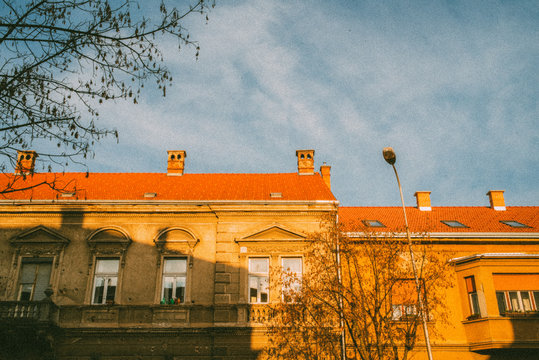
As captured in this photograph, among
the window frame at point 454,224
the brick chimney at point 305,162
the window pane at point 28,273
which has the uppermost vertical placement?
the brick chimney at point 305,162

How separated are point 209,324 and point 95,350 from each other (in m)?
4.27

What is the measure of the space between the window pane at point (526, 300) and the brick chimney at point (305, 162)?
11.1 metres

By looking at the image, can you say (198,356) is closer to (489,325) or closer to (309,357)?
(309,357)

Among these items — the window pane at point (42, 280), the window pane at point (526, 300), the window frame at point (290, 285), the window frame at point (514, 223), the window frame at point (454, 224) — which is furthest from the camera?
the window frame at point (514, 223)

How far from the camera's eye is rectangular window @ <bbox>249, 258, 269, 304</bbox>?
18.6 metres

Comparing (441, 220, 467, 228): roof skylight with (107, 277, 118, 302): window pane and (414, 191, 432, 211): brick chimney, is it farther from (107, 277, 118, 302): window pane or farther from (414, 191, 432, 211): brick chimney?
(107, 277, 118, 302): window pane

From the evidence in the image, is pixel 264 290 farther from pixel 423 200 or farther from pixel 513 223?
pixel 513 223

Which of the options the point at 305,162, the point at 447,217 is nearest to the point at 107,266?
the point at 305,162

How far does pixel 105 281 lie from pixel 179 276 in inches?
116

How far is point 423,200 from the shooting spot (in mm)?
25641

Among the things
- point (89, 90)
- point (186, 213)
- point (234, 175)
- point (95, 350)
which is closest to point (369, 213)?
point (234, 175)

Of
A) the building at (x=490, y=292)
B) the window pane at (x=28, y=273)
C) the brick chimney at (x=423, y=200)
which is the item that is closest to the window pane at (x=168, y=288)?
the window pane at (x=28, y=273)

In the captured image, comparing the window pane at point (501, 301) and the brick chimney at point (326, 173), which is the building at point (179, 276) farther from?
the brick chimney at point (326, 173)

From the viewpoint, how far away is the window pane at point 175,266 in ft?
62.5
